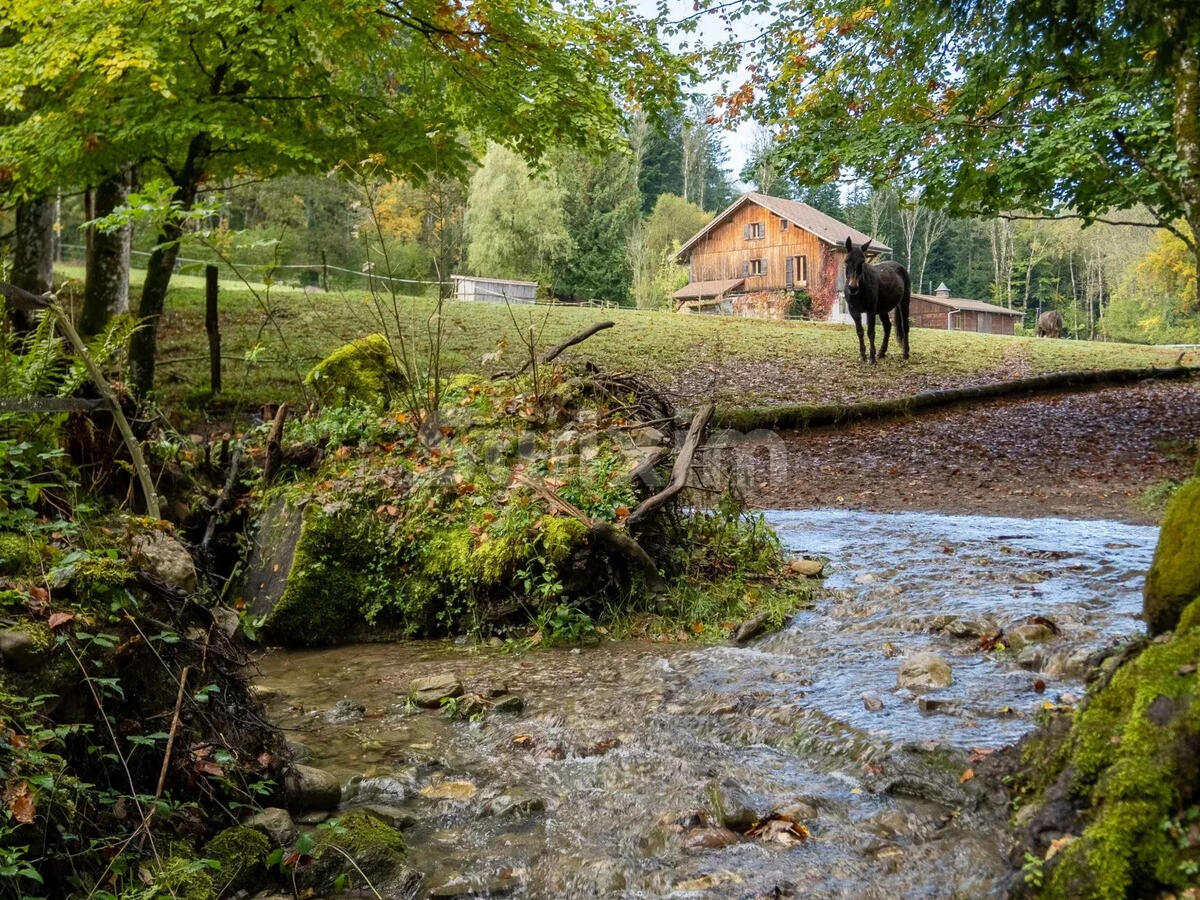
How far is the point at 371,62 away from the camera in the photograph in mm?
11883

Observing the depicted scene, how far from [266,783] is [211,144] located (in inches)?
414

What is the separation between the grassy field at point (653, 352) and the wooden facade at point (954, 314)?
2896 cm

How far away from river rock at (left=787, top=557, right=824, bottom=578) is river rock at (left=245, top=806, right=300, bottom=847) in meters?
4.58

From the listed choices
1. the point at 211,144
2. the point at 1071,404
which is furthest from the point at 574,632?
the point at 1071,404

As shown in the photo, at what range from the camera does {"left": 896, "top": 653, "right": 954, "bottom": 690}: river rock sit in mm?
4324

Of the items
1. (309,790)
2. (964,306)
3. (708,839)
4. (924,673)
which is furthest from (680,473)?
(964,306)

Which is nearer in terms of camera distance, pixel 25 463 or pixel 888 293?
pixel 25 463

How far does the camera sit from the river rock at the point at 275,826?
2961 mm

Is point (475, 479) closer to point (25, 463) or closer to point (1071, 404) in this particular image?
point (25, 463)

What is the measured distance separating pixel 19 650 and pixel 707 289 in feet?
161

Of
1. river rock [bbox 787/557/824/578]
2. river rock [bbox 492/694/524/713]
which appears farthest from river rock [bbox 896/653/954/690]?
river rock [bbox 787/557/824/578]

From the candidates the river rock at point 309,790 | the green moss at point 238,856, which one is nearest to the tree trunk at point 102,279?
the river rock at point 309,790

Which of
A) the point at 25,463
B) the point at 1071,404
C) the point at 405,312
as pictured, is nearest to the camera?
the point at 25,463

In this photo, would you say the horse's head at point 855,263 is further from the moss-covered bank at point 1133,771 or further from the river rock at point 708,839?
the river rock at point 708,839
